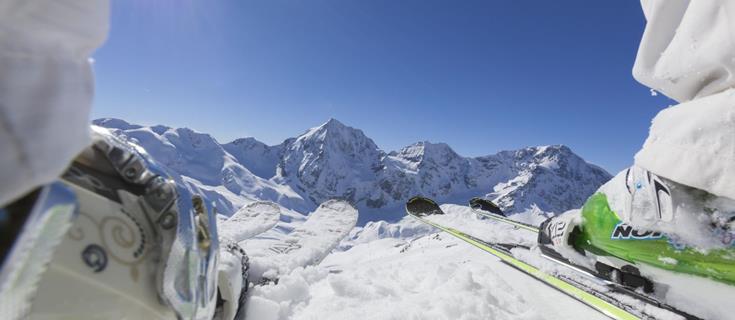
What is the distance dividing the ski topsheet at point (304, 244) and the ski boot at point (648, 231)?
6.68ft

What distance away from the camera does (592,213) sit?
2326 mm

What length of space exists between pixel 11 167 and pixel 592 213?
8.51 ft

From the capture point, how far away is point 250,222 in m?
5.05

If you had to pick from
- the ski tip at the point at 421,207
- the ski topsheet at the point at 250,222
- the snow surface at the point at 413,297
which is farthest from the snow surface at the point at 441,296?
the ski tip at the point at 421,207

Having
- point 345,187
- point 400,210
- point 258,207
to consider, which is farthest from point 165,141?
point 258,207

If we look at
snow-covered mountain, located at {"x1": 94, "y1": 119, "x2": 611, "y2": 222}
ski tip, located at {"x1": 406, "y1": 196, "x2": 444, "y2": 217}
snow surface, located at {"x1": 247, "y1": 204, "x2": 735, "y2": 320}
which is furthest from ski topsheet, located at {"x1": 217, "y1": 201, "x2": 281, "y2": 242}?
snow-covered mountain, located at {"x1": 94, "y1": 119, "x2": 611, "y2": 222}

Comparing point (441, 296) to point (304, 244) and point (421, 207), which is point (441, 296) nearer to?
point (304, 244)

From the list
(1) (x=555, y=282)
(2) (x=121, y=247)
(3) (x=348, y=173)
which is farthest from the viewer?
(3) (x=348, y=173)

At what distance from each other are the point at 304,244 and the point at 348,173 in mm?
185251

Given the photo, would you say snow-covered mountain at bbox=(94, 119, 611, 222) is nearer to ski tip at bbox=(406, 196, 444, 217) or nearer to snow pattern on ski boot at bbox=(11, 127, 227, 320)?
ski tip at bbox=(406, 196, 444, 217)

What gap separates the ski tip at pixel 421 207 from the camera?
7696 millimetres

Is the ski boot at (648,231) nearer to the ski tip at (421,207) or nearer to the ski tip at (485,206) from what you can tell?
the ski tip at (421,207)

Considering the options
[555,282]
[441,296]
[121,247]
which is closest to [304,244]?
[441,296]

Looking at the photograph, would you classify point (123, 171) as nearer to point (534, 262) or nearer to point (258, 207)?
point (534, 262)
